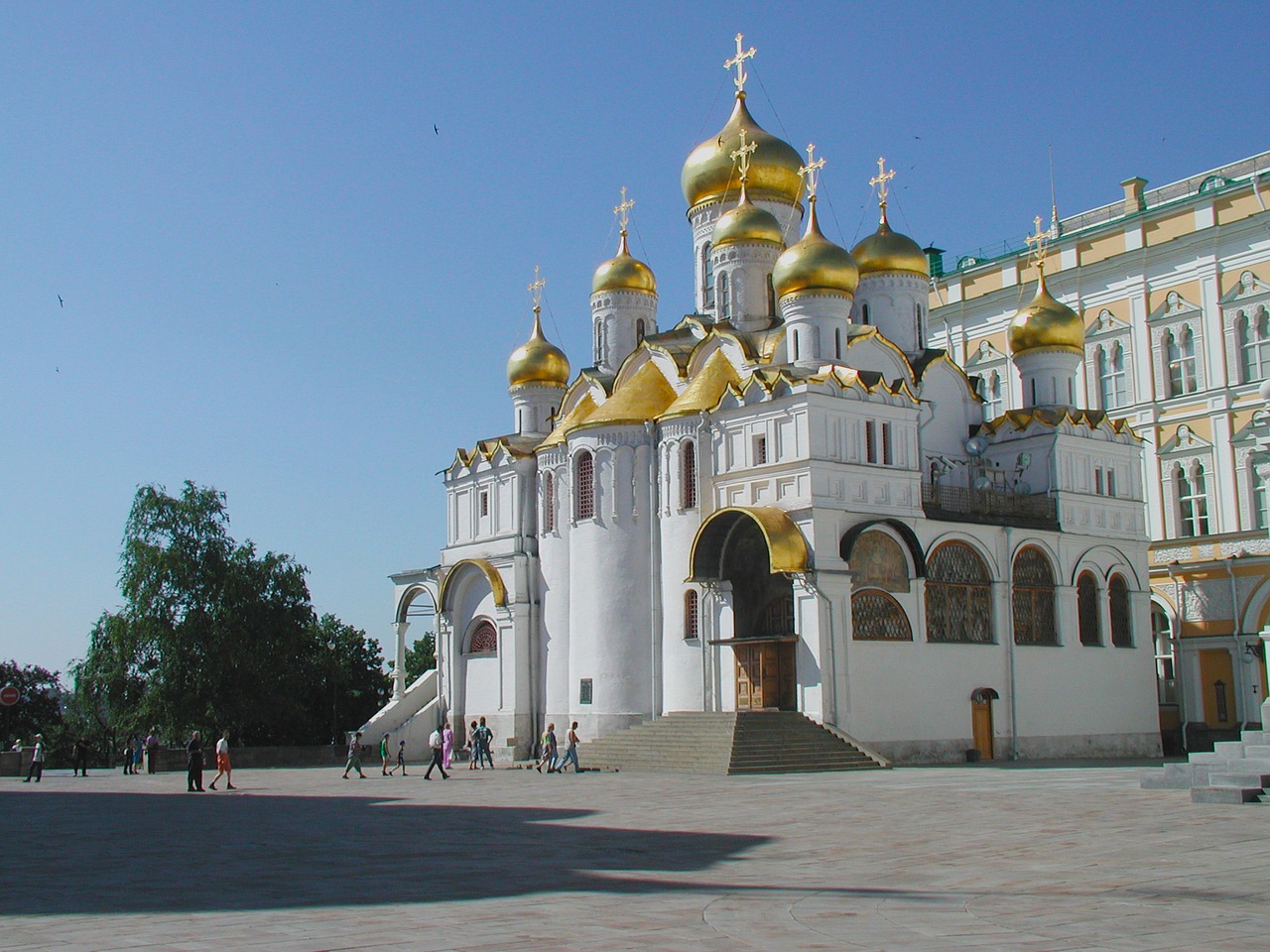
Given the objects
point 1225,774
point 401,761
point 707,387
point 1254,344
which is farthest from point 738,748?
point 1254,344

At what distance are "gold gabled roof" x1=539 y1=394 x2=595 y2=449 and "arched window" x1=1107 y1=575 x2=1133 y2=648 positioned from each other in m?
13.2

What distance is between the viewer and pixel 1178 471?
3506 cm

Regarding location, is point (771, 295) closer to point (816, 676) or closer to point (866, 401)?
point (866, 401)

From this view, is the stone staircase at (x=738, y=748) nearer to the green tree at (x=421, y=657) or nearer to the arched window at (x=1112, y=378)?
the arched window at (x=1112, y=378)

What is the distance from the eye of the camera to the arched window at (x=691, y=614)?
97.2 feet

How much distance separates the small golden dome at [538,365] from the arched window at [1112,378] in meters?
14.7

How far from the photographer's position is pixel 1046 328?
3269cm

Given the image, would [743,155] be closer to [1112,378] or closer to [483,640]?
[1112,378]

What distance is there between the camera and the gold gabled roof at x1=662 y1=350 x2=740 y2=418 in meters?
30.0

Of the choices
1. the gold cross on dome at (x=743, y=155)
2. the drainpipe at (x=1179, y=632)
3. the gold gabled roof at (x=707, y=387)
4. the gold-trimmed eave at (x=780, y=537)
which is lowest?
the drainpipe at (x=1179, y=632)

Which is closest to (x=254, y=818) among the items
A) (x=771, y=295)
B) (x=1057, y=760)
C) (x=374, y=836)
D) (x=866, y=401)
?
(x=374, y=836)

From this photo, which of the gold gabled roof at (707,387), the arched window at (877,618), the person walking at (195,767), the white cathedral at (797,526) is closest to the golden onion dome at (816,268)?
the white cathedral at (797,526)

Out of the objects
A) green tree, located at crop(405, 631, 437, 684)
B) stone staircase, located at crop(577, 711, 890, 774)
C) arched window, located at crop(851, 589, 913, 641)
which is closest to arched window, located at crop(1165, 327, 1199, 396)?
arched window, located at crop(851, 589, 913, 641)

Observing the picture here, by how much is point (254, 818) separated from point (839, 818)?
7.47 metres
